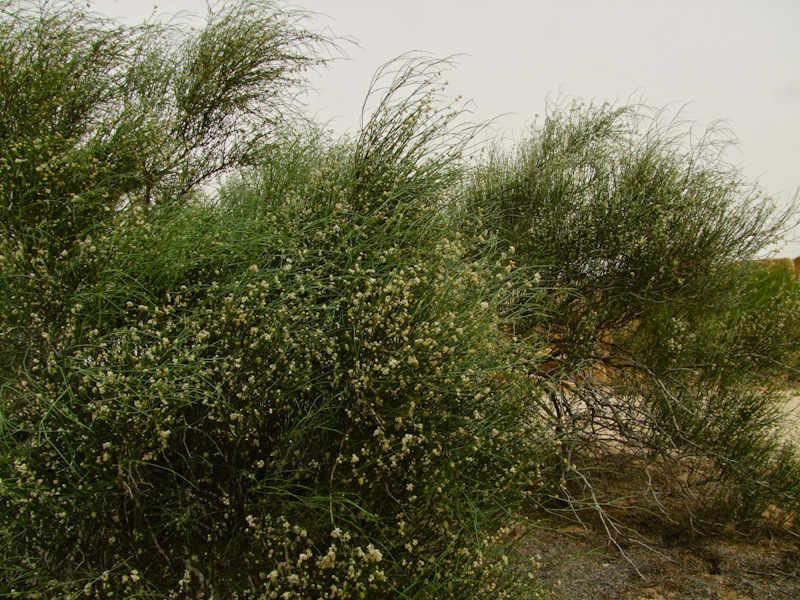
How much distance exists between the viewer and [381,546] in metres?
3.41

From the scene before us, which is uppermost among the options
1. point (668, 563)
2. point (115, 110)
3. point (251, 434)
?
point (115, 110)

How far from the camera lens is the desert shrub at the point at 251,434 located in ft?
10.5

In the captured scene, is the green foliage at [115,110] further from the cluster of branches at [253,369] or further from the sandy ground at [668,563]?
the sandy ground at [668,563]

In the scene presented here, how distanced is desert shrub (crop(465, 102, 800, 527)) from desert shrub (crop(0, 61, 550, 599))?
2719 millimetres

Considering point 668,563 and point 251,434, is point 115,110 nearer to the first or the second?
point 251,434

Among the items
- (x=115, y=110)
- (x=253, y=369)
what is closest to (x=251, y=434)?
(x=253, y=369)

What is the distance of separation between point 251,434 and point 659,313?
490cm

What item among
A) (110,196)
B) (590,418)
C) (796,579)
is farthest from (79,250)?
(796,579)

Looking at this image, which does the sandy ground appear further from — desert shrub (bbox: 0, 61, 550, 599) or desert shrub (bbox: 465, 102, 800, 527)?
desert shrub (bbox: 0, 61, 550, 599)

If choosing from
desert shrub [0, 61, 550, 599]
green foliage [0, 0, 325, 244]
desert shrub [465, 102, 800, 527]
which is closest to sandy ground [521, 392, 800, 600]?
desert shrub [465, 102, 800, 527]

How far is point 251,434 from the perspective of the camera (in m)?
3.50

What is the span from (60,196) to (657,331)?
574cm

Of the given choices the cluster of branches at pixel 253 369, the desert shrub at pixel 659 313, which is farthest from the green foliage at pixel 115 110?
the desert shrub at pixel 659 313

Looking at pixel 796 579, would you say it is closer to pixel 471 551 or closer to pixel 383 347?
pixel 471 551
